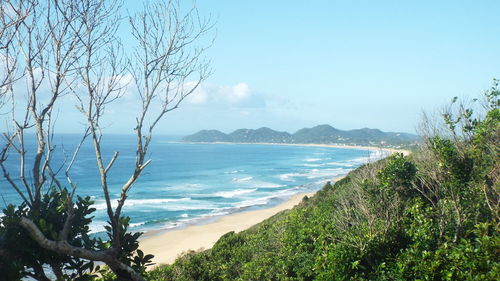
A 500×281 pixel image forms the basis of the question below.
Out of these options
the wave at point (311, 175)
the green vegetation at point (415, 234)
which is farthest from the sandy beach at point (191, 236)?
the wave at point (311, 175)

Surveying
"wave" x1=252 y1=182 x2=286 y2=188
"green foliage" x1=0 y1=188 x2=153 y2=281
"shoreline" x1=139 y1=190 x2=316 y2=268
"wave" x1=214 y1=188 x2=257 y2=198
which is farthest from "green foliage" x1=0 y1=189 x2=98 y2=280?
"wave" x1=252 y1=182 x2=286 y2=188

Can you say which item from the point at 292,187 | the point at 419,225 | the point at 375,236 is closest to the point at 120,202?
the point at 375,236

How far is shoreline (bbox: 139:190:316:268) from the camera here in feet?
83.8

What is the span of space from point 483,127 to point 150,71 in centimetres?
805

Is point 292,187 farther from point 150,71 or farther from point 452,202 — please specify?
point 150,71

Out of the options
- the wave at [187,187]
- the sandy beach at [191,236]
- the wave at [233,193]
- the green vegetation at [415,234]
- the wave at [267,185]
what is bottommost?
the sandy beach at [191,236]

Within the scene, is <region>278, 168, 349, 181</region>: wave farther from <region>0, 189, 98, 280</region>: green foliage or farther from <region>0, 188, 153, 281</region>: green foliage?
<region>0, 189, 98, 280</region>: green foliage

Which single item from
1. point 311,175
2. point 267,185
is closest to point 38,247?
point 267,185

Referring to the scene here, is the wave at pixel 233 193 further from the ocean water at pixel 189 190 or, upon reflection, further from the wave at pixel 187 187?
the wave at pixel 187 187

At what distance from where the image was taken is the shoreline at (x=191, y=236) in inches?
1006

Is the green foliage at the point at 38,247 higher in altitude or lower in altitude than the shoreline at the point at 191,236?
higher

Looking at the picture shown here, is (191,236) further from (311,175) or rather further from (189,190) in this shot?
(311,175)

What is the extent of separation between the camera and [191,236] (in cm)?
A: 2922

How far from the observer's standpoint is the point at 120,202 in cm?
379
